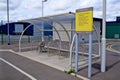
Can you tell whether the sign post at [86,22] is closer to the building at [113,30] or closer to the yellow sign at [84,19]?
the yellow sign at [84,19]

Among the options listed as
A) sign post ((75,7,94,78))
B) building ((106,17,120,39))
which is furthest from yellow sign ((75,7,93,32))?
building ((106,17,120,39))

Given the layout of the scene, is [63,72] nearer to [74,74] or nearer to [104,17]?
[74,74]

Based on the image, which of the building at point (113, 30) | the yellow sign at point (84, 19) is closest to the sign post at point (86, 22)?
the yellow sign at point (84, 19)

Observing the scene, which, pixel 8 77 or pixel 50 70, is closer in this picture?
pixel 8 77

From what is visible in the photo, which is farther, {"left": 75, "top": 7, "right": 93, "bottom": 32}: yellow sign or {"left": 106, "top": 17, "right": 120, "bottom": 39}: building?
{"left": 106, "top": 17, "right": 120, "bottom": 39}: building

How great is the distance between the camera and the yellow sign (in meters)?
9.95

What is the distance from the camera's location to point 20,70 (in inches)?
452

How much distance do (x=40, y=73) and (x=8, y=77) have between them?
152 centimetres

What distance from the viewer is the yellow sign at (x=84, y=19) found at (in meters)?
9.95

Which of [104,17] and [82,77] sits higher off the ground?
[104,17]

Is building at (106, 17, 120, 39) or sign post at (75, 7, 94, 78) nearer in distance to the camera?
sign post at (75, 7, 94, 78)

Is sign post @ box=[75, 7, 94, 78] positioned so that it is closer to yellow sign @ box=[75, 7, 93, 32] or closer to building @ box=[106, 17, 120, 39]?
yellow sign @ box=[75, 7, 93, 32]

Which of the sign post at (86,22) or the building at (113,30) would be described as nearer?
the sign post at (86,22)

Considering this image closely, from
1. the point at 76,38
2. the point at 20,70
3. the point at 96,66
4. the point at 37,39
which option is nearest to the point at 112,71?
the point at 96,66
